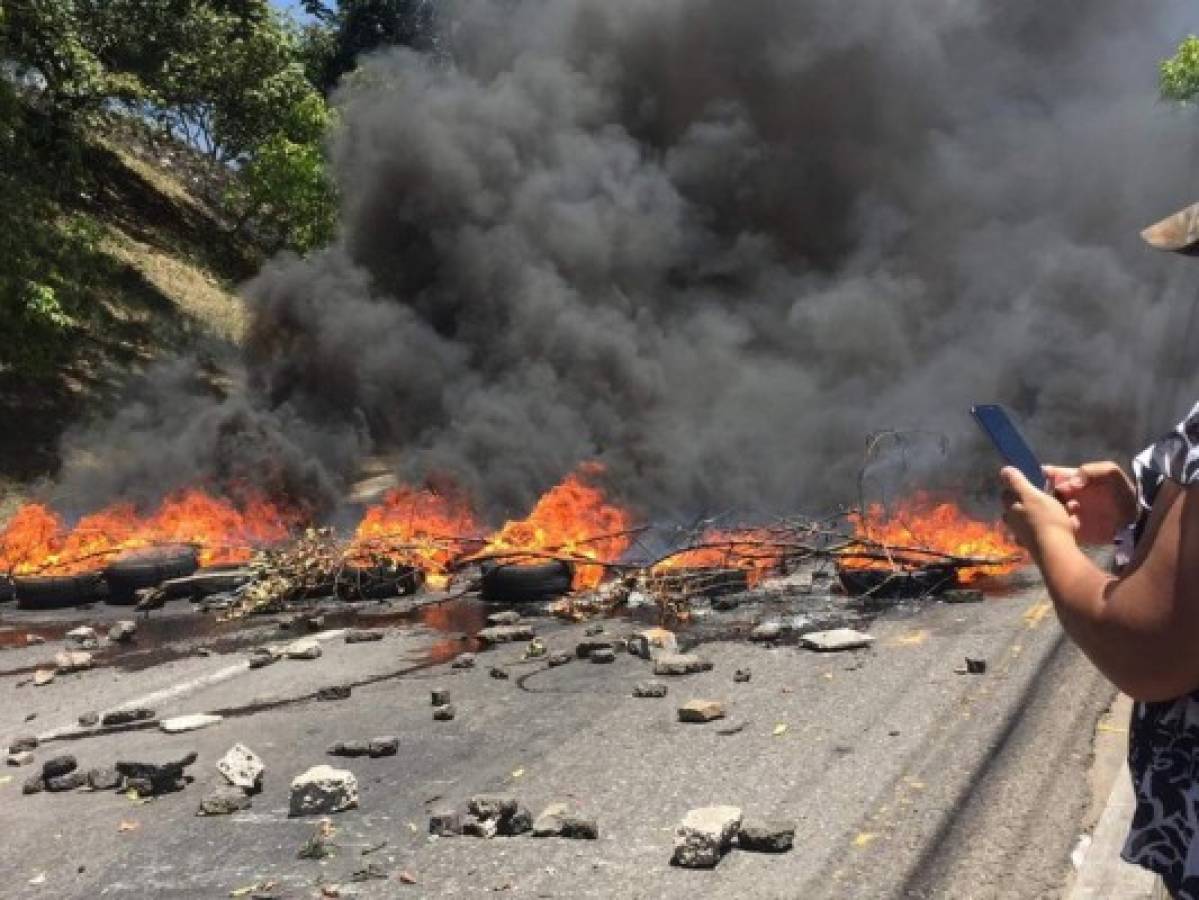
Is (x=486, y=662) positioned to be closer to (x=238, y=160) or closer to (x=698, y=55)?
(x=698, y=55)

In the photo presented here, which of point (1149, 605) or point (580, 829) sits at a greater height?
point (1149, 605)

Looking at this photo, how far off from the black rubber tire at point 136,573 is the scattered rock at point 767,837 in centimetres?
712

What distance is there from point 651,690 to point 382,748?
1.38 m

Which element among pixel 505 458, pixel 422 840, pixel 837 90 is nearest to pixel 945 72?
pixel 837 90

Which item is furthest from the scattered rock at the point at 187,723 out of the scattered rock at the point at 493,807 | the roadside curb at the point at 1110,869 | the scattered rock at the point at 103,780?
the roadside curb at the point at 1110,869

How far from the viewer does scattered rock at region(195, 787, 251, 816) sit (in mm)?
4246

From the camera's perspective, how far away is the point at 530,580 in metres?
8.46

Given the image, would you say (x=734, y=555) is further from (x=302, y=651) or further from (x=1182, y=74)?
(x=1182, y=74)

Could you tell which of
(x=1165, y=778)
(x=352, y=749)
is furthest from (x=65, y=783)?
(x=1165, y=778)

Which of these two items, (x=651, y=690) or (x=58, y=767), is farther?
(x=651, y=690)

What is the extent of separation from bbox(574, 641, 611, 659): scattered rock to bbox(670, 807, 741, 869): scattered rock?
8.92ft

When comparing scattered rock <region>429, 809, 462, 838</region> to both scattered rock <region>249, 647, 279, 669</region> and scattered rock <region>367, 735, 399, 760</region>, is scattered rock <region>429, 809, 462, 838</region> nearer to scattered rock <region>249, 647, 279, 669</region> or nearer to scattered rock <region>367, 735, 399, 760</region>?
scattered rock <region>367, 735, 399, 760</region>

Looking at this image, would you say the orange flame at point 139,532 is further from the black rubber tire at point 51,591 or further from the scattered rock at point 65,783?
the scattered rock at point 65,783

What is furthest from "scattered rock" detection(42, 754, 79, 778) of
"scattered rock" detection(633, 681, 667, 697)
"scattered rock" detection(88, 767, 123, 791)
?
"scattered rock" detection(633, 681, 667, 697)
